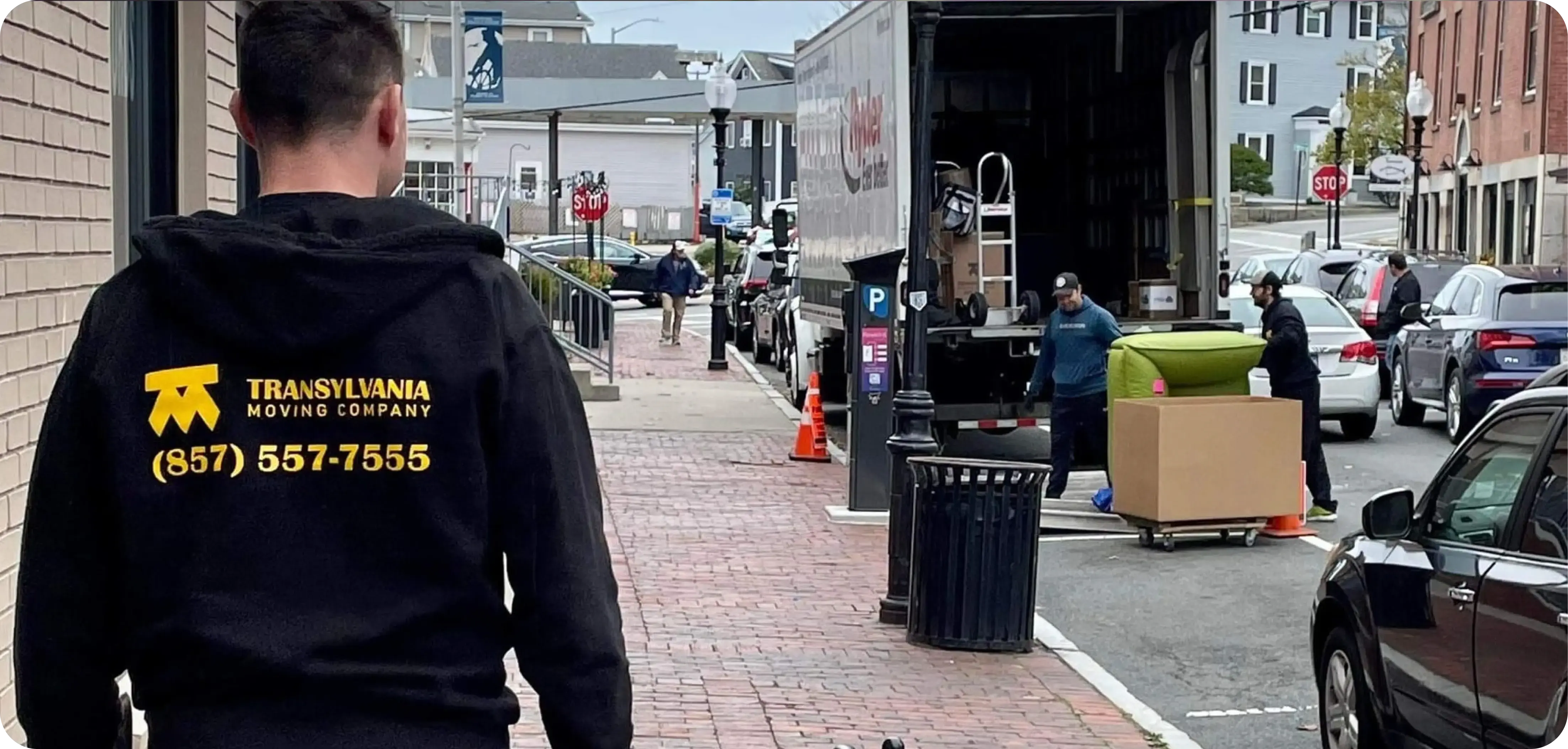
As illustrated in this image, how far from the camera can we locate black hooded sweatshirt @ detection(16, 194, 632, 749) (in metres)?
2.45

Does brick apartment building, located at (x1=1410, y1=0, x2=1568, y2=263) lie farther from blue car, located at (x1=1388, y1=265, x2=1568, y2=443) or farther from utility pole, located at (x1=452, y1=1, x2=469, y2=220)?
utility pole, located at (x1=452, y1=1, x2=469, y2=220)

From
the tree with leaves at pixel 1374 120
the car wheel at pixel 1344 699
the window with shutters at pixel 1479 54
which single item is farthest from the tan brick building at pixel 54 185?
the tree with leaves at pixel 1374 120

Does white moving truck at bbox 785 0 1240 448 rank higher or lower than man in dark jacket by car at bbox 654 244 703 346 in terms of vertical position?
higher

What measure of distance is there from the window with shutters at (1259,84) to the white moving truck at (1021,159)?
2084 inches

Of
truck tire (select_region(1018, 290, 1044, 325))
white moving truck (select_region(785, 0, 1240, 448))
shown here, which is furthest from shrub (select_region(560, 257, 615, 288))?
truck tire (select_region(1018, 290, 1044, 325))

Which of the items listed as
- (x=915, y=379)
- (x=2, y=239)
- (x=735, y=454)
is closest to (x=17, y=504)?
(x=2, y=239)

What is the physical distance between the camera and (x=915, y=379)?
10.4 m

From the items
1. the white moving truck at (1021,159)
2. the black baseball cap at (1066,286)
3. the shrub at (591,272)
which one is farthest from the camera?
the shrub at (591,272)

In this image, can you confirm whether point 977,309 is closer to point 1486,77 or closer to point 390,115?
point 390,115

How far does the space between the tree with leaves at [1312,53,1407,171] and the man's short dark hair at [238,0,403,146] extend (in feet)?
143

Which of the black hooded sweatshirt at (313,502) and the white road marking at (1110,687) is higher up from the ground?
the black hooded sweatshirt at (313,502)

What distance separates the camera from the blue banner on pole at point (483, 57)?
30.4 m

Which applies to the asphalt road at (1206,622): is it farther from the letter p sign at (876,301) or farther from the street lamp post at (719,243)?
the street lamp post at (719,243)

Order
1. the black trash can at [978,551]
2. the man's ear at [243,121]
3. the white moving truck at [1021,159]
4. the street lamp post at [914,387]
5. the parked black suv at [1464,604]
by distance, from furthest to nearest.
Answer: the white moving truck at [1021,159], the street lamp post at [914,387], the black trash can at [978,551], the parked black suv at [1464,604], the man's ear at [243,121]
